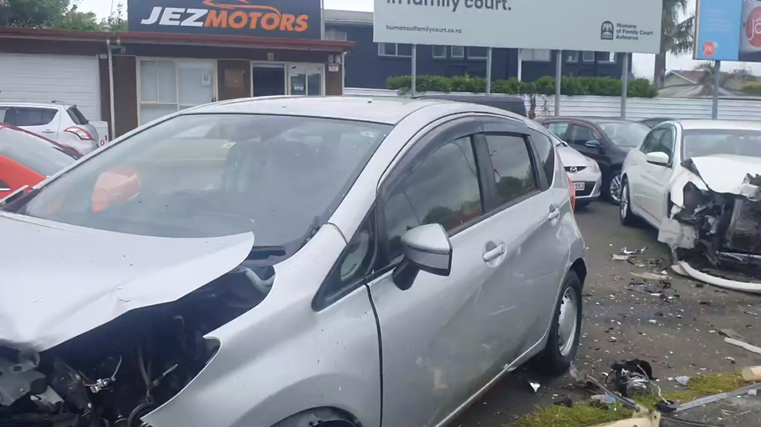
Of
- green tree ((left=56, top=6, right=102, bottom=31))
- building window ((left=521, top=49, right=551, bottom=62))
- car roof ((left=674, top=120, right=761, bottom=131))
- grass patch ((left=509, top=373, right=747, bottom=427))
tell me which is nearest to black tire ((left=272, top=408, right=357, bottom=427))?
grass patch ((left=509, top=373, right=747, bottom=427))

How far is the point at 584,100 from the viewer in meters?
30.3

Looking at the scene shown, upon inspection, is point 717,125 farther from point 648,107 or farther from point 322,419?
point 648,107

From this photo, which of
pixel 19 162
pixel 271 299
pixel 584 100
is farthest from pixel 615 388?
pixel 584 100

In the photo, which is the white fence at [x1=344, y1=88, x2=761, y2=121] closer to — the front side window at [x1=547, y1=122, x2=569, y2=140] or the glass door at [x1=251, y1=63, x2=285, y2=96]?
the glass door at [x1=251, y1=63, x2=285, y2=96]

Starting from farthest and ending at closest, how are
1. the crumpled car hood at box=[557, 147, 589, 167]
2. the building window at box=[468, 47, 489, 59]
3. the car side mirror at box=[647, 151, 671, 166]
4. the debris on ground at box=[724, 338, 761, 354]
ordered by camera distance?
the building window at box=[468, 47, 489, 59] → the crumpled car hood at box=[557, 147, 589, 167] → the car side mirror at box=[647, 151, 671, 166] → the debris on ground at box=[724, 338, 761, 354]

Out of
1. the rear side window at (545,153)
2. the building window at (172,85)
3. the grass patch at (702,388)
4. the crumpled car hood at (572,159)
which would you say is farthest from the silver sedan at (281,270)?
the building window at (172,85)

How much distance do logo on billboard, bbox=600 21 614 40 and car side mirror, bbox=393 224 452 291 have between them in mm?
26610

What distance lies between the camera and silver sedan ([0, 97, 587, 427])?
7.03 feet

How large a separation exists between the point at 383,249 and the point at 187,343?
35.4 inches

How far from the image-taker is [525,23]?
86.3ft

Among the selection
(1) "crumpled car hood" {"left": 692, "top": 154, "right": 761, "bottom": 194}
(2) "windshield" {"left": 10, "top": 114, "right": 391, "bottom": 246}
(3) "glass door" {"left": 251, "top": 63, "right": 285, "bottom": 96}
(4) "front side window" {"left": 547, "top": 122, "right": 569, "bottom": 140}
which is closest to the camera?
(2) "windshield" {"left": 10, "top": 114, "right": 391, "bottom": 246}

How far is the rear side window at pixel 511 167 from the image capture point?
4.01m

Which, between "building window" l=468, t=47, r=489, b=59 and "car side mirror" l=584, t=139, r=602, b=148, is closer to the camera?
"car side mirror" l=584, t=139, r=602, b=148

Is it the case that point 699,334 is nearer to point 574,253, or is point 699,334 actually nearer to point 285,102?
point 574,253
